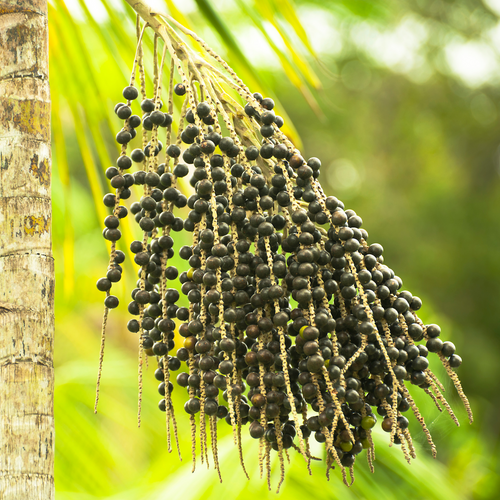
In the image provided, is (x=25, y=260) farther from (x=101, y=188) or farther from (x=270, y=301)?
(x=101, y=188)

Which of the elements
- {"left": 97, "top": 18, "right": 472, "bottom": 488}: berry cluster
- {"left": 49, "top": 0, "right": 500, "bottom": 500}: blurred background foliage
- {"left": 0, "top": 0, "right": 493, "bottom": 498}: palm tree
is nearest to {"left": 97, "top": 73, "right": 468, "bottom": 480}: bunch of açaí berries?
{"left": 97, "top": 18, "right": 472, "bottom": 488}: berry cluster

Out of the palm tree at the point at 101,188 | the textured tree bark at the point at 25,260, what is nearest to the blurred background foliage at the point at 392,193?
the palm tree at the point at 101,188

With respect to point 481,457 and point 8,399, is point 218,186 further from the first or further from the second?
point 481,457

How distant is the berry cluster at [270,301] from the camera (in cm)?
56

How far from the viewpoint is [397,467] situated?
3.42 feet

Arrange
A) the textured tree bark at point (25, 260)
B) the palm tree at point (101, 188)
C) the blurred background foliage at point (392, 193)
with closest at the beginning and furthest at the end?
the textured tree bark at point (25, 260) → the palm tree at point (101, 188) → the blurred background foliage at point (392, 193)

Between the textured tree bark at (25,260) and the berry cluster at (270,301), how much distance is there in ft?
0.28

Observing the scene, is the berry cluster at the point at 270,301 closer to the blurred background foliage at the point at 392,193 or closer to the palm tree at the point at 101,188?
the palm tree at the point at 101,188

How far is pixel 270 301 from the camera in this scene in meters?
0.59

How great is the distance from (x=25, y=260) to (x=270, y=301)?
0.29 m

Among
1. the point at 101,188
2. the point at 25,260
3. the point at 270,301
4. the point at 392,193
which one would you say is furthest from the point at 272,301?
the point at 392,193

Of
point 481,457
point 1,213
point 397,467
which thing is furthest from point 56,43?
point 481,457

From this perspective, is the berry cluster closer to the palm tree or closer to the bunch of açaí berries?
the bunch of açaí berries

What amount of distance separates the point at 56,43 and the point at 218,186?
2.11ft
